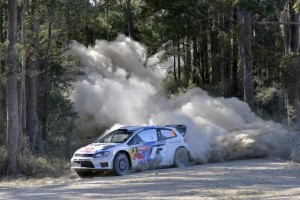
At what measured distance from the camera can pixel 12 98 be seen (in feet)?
68.6

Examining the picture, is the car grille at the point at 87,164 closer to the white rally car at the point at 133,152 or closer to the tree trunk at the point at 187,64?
the white rally car at the point at 133,152

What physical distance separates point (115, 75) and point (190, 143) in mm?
22166

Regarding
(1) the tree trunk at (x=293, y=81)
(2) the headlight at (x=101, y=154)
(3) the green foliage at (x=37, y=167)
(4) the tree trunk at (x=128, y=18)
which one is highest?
(4) the tree trunk at (x=128, y=18)

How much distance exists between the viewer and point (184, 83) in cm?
4247

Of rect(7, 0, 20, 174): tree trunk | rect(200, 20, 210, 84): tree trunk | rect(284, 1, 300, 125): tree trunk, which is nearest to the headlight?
rect(7, 0, 20, 174): tree trunk

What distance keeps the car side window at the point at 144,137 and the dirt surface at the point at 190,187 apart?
114 cm

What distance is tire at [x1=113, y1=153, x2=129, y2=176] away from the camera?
17594 mm

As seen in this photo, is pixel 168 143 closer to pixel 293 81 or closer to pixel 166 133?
pixel 166 133

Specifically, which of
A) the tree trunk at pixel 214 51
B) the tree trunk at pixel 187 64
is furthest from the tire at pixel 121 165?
the tree trunk at pixel 187 64

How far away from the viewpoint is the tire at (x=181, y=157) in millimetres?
19969

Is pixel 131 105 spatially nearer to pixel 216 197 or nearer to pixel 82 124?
pixel 82 124

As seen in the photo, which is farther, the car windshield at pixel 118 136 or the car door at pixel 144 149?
the car windshield at pixel 118 136

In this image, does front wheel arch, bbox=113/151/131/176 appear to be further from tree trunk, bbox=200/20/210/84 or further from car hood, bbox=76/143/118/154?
tree trunk, bbox=200/20/210/84

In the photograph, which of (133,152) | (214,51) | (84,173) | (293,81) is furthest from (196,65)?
(84,173)
